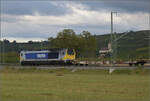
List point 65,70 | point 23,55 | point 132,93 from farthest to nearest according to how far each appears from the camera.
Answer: point 23,55 → point 65,70 → point 132,93

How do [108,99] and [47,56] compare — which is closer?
[108,99]

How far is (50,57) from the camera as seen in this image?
6412 centimetres

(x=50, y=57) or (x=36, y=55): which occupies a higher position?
(x=36, y=55)

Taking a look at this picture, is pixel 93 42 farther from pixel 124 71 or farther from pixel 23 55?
pixel 124 71

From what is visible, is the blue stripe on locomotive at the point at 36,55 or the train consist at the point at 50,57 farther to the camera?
the blue stripe on locomotive at the point at 36,55

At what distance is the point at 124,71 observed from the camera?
125 ft

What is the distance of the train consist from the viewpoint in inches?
2491

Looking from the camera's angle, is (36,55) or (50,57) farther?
(36,55)

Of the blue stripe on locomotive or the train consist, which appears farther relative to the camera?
the blue stripe on locomotive

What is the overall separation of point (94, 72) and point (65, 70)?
175 inches

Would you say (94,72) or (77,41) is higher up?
(77,41)

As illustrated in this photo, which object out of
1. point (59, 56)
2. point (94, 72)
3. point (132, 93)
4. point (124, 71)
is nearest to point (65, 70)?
point (94, 72)

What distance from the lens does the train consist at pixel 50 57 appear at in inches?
2491

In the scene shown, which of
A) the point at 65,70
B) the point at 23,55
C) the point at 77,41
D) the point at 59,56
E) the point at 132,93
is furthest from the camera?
Result: the point at 77,41
